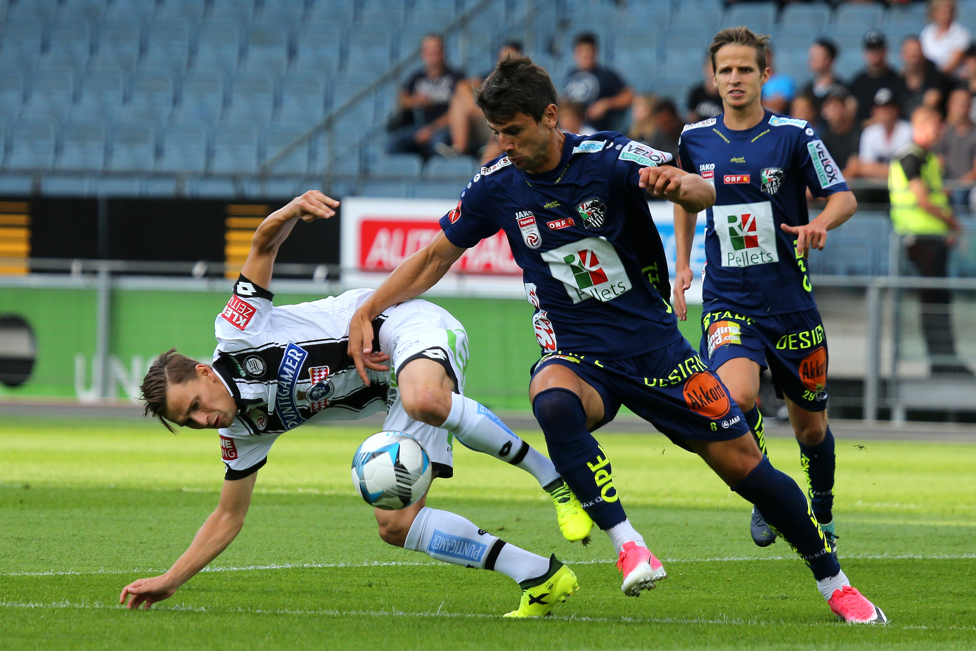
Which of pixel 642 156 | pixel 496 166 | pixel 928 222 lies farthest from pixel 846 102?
pixel 642 156

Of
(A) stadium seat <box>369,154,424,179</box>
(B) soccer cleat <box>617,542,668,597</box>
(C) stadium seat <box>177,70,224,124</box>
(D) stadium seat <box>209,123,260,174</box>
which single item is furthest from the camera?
(C) stadium seat <box>177,70,224,124</box>

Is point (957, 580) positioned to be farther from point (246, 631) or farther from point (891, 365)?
point (891, 365)

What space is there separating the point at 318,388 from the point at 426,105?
12571 mm

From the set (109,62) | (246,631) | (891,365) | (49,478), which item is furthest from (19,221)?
(246,631)

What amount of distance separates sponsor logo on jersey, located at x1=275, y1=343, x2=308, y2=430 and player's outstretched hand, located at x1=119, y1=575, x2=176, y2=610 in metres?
0.74

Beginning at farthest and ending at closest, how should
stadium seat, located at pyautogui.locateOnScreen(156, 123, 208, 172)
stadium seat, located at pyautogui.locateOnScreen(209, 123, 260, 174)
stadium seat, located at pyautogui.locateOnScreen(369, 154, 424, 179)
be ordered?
1. stadium seat, located at pyautogui.locateOnScreen(156, 123, 208, 172)
2. stadium seat, located at pyautogui.locateOnScreen(209, 123, 260, 174)
3. stadium seat, located at pyautogui.locateOnScreen(369, 154, 424, 179)

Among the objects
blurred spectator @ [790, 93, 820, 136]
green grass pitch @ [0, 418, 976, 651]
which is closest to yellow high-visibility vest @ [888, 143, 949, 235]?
blurred spectator @ [790, 93, 820, 136]

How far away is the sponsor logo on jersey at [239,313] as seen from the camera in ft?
16.0

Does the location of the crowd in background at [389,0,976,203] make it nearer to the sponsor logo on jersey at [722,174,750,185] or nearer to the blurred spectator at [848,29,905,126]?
the blurred spectator at [848,29,905,126]

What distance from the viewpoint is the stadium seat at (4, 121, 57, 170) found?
1968cm

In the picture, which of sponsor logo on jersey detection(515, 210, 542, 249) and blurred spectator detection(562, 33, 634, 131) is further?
blurred spectator detection(562, 33, 634, 131)

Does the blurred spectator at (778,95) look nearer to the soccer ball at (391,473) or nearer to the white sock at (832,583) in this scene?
the white sock at (832,583)

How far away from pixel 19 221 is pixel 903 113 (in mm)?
10990

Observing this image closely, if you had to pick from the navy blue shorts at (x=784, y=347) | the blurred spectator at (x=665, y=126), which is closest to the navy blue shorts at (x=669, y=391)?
the navy blue shorts at (x=784, y=347)
